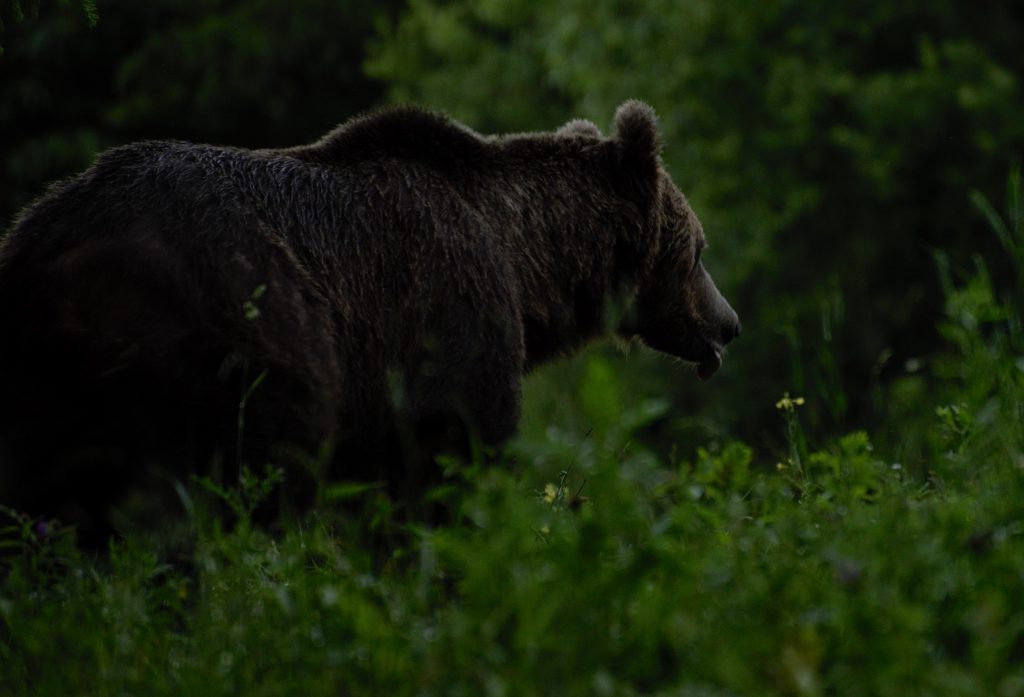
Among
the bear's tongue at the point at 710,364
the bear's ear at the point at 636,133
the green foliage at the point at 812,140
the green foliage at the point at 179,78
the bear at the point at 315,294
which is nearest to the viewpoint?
the bear at the point at 315,294

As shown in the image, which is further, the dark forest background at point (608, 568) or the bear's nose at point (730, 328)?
the bear's nose at point (730, 328)

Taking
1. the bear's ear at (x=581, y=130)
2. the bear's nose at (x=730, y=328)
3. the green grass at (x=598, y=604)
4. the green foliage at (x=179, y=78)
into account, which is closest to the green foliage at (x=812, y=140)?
the green foliage at (x=179, y=78)

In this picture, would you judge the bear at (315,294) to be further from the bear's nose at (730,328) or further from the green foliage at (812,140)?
the green foliage at (812,140)

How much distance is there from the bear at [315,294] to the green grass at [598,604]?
57 centimetres

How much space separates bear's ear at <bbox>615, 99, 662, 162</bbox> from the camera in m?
6.60

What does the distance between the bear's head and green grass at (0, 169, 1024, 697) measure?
2803 millimetres

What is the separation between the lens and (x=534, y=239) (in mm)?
6148

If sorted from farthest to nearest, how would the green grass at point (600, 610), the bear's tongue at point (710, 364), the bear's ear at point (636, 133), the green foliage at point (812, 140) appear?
1. the green foliage at point (812, 140)
2. the bear's tongue at point (710, 364)
3. the bear's ear at point (636, 133)
4. the green grass at point (600, 610)

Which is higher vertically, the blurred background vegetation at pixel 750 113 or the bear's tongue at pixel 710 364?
the bear's tongue at pixel 710 364

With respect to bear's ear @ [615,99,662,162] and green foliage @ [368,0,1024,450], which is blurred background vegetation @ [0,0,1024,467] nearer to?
green foliage @ [368,0,1024,450]

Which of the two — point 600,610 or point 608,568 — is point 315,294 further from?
point 600,610

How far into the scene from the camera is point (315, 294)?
509cm

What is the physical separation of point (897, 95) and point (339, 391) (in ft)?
49.6

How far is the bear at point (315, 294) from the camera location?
4559 mm
